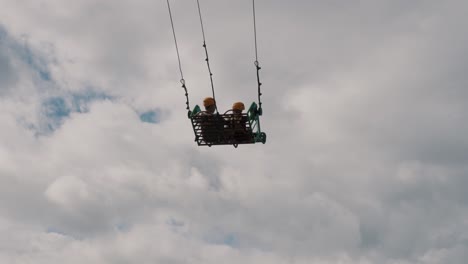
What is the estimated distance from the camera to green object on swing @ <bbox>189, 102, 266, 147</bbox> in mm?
28781

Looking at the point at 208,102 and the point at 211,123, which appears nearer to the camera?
the point at 211,123

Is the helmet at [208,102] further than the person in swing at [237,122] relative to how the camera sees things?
Yes

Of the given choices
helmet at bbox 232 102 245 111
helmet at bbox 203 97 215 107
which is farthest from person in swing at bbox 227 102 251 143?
helmet at bbox 203 97 215 107

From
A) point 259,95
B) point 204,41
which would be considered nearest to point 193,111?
point 259,95

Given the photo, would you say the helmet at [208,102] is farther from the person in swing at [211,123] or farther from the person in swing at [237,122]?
the person in swing at [237,122]

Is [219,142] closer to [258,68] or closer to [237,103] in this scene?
[237,103]

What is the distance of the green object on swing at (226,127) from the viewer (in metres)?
28.8

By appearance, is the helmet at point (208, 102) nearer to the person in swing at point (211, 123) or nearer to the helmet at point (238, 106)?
the person in swing at point (211, 123)

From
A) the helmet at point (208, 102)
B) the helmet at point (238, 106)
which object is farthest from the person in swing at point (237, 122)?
the helmet at point (208, 102)

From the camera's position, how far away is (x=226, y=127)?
2916 centimetres

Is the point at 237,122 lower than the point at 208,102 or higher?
lower

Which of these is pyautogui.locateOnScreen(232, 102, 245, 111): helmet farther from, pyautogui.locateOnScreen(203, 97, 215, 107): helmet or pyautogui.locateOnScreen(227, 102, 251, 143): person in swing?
pyautogui.locateOnScreen(203, 97, 215, 107): helmet

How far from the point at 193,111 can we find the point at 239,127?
111 inches

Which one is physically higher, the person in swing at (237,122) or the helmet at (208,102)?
the helmet at (208,102)
